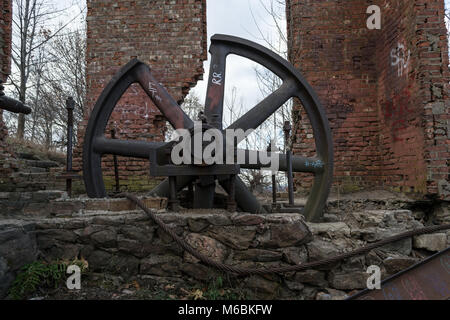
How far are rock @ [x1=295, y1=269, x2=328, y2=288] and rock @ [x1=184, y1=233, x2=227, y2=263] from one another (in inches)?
23.3

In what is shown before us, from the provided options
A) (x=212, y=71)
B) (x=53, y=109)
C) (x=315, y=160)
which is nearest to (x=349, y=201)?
(x=315, y=160)

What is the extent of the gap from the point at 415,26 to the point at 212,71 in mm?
2698

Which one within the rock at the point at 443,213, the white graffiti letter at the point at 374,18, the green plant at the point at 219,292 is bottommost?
the green plant at the point at 219,292

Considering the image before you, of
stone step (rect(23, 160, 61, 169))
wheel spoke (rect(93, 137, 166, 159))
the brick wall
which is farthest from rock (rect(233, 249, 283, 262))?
stone step (rect(23, 160, 61, 169))

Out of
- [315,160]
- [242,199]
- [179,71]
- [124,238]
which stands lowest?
[124,238]

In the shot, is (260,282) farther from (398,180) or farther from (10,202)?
(398,180)

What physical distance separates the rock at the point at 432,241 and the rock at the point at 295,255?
3.35 ft

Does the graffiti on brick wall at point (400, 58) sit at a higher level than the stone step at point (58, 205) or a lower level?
higher

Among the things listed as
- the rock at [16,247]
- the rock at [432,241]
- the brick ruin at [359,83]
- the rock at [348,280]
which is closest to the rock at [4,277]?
the rock at [16,247]

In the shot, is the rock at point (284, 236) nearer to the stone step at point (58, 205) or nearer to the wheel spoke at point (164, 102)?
the stone step at point (58, 205)

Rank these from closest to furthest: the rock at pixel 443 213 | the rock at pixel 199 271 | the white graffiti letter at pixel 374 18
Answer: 1. the rock at pixel 199 271
2. the rock at pixel 443 213
3. the white graffiti letter at pixel 374 18

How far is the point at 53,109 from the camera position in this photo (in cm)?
1046

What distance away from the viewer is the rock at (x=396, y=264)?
2316 millimetres

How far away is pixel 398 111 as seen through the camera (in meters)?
4.09
